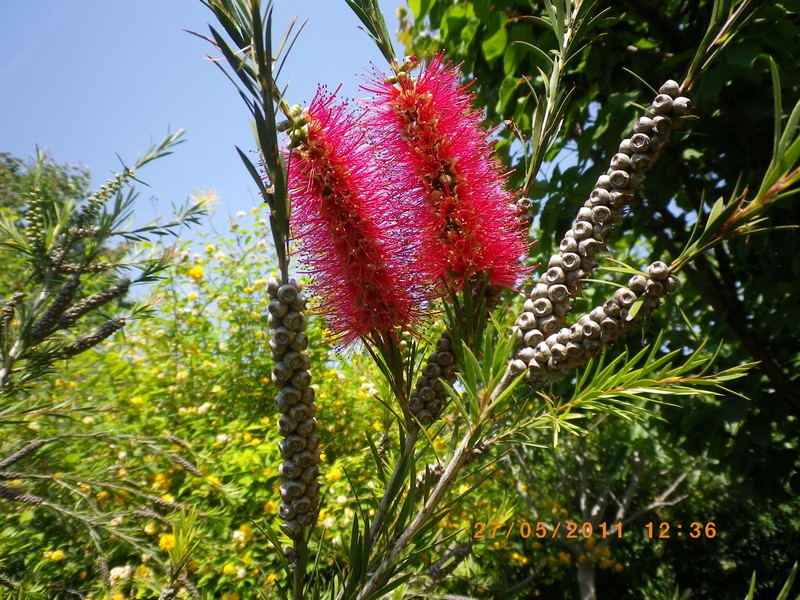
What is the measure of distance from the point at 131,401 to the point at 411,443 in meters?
1.74

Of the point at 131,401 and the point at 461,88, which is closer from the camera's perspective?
the point at 461,88

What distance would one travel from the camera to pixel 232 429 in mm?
1593

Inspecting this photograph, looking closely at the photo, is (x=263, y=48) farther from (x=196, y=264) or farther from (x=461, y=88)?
(x=196, y=264)

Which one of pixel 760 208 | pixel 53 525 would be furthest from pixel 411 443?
pixel 53 525

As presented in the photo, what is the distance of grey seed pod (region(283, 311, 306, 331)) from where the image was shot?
26 cm

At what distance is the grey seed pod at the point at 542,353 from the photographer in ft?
0.94

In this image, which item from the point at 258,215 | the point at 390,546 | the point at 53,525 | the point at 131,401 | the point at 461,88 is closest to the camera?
the point at 390,546

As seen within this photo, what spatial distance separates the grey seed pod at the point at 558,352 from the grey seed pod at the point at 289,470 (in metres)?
0.16

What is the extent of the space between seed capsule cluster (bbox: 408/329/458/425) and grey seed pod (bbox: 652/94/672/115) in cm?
19

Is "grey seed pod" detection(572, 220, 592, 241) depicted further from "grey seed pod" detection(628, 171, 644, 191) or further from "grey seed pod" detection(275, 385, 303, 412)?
"grey seed pod" detection(275, 385, 303, 412)

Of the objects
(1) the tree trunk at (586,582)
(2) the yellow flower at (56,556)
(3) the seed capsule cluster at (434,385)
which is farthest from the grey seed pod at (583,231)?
(1) the tree trunk at (586,582)

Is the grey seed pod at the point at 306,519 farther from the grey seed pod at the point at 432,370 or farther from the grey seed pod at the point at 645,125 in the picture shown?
the grey seed pod at the point at 645,125

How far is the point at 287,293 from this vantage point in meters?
0.26

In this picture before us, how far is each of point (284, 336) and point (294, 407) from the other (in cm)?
4
